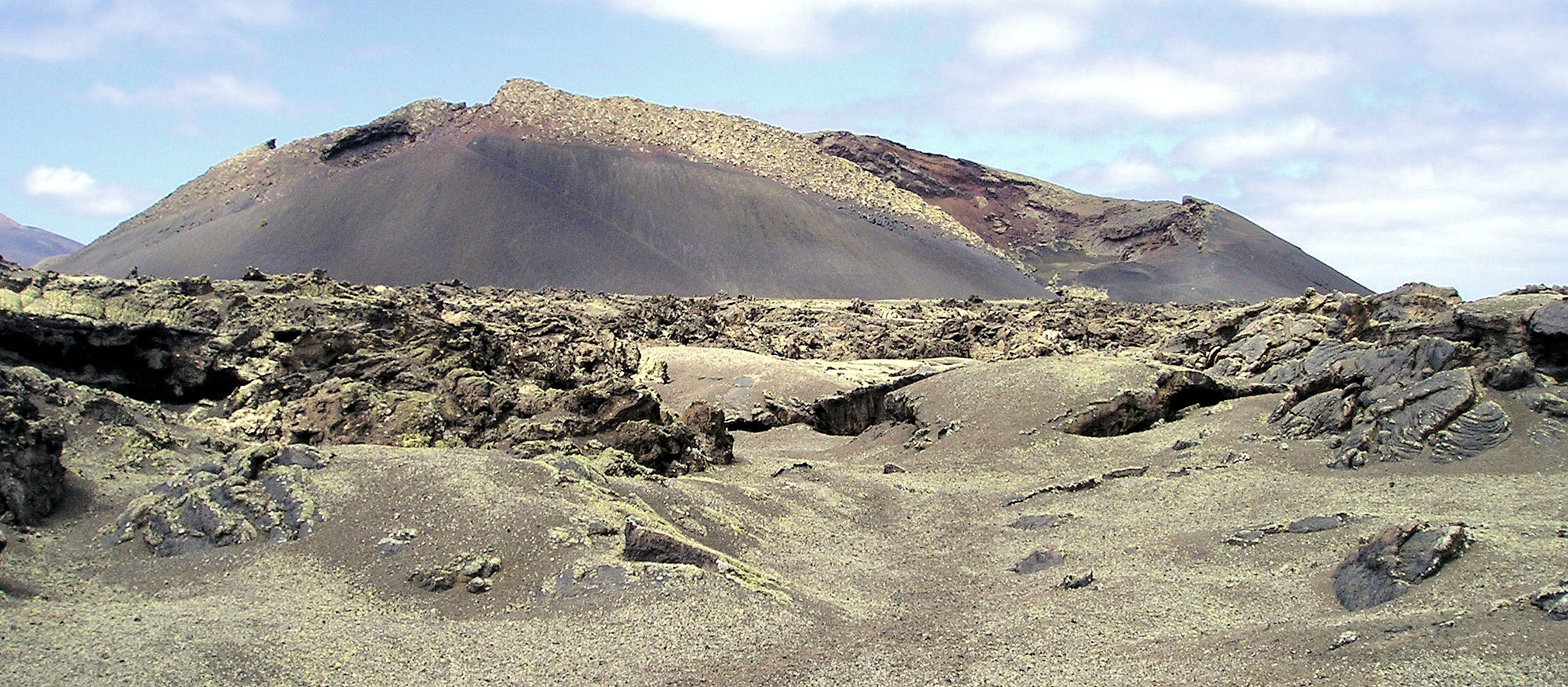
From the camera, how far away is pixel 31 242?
392ft

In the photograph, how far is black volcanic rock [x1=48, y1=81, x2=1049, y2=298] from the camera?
48938 mm

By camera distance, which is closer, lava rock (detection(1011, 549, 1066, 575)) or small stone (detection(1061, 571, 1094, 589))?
small stone (detection(1061, 571, 1094, 589))

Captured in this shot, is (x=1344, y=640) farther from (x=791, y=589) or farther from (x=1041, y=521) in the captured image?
(x=1041, y=521)

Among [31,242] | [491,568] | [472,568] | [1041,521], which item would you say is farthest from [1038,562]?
[31,242]

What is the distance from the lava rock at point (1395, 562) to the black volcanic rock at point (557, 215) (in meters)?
41.5

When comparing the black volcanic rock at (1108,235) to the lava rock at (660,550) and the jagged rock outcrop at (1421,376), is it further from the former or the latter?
the lava rock at (660,550)

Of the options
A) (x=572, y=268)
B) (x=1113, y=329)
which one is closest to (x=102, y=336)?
(x=1113, y=329)

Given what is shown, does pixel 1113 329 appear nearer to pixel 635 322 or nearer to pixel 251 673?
pixel 635 322

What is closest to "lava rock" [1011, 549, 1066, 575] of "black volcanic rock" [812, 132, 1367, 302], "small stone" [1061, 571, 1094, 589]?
"small stone" [1061, 571, 1094, 589]

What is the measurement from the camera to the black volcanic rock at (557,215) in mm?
48938

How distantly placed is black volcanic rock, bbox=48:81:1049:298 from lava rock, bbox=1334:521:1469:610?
1634 inches

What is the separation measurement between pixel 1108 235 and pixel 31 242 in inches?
4443

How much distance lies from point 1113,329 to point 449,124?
42.5 m

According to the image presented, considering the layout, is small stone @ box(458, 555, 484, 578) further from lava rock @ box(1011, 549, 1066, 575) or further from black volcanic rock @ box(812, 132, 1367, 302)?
black volcanic rock @ box(812, 132, 1367, 302)
